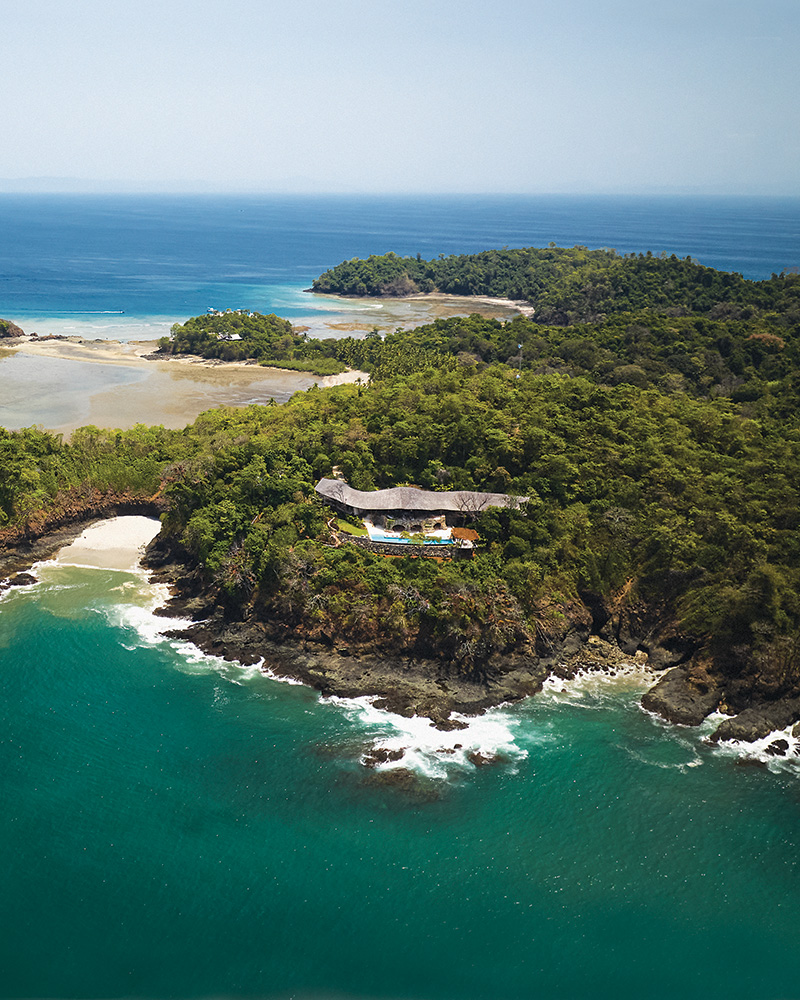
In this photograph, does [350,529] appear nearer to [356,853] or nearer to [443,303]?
[356,853]

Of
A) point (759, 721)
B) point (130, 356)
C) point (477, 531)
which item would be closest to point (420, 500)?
point (477, 531)

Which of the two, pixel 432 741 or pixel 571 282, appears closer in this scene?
pixel 432 741

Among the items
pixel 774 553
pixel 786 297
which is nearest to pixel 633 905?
pixel 774 553

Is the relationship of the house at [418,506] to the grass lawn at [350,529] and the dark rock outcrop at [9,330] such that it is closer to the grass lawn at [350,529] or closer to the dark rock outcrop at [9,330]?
the grass lawn at [350,529]

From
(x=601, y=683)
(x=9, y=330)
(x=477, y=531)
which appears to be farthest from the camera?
(x=9, y=330)

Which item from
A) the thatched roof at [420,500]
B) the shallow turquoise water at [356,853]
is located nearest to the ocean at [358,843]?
the shallow turquoise water at [356,853]

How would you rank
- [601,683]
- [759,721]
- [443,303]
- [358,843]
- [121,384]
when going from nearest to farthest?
[358,843], [759,721], [601,683], [121,384], [443,303]

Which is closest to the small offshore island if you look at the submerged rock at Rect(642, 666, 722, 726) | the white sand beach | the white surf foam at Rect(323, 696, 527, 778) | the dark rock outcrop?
the submerged rock at Rect(642, 666, 722, 726)

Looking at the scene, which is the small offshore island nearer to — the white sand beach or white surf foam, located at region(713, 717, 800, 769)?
white surf foam, located at region(713, 717, 800, 769)
